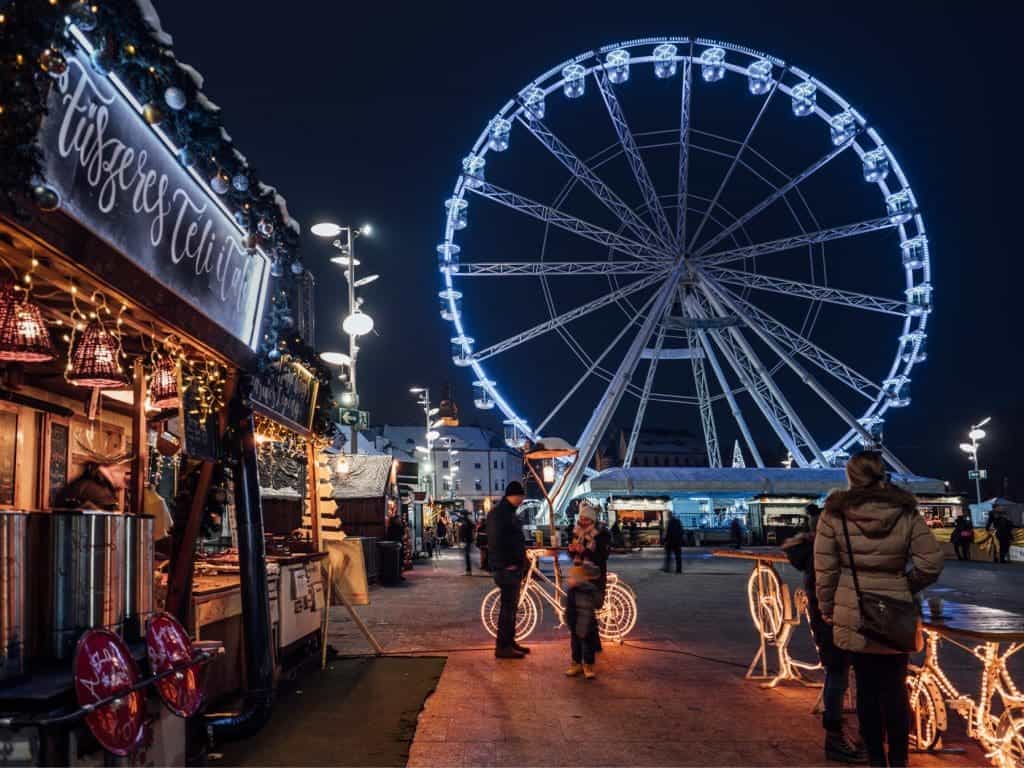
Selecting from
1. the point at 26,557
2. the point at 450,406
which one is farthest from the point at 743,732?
the point at 450,406

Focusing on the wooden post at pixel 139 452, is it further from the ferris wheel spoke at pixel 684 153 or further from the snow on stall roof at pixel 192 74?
the ferris wheel spoke at pixel 684 153

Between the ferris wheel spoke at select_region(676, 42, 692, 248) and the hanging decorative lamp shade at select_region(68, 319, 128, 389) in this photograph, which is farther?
the ferris wheel spoke at select_region(676, 42, 692, 248)

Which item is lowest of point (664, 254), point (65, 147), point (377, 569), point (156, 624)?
point (377, 569)

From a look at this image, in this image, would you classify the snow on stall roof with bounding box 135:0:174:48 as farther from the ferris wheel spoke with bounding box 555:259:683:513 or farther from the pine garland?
the ferris wheel spoke with bounding box 555:259:683:513

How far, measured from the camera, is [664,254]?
28734 millimetres

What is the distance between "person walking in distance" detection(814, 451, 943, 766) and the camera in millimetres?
4109

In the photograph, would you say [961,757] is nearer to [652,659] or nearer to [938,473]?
[652,659]

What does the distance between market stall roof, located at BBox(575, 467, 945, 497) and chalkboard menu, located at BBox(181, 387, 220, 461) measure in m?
29.7

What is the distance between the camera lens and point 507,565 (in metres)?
8.66

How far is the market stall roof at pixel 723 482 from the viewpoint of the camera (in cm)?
3488

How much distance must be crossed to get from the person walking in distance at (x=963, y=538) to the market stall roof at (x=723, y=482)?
6.65 m

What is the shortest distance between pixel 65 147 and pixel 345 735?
417 cm

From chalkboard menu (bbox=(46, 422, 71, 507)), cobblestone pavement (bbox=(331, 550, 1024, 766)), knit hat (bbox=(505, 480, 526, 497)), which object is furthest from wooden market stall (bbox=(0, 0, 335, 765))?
knit hat (bbox=(505, 480, 526, 497))

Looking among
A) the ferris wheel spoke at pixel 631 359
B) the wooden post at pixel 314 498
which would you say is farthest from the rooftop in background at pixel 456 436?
the wooden post at pixel 314 498
